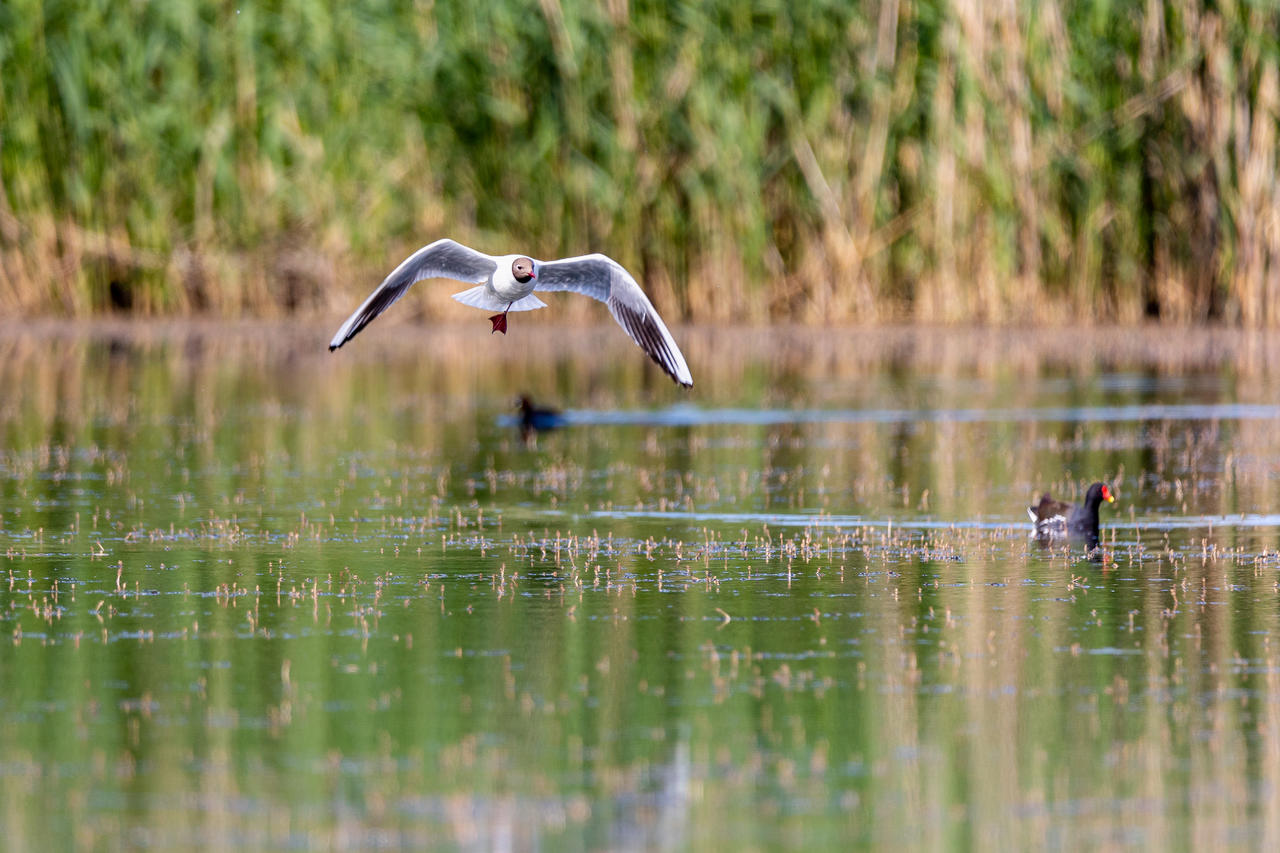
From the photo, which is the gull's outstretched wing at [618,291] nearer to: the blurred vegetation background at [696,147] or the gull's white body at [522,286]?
the gull's white body at [522,286]

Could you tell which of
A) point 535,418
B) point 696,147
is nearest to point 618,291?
point 535,418

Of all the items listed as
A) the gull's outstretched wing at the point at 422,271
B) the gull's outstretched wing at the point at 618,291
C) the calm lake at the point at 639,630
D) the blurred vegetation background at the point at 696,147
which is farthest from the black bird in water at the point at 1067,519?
the blurred vegetation background at the point at 696,147

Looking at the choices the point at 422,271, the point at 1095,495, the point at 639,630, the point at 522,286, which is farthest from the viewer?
the point at 1095,495

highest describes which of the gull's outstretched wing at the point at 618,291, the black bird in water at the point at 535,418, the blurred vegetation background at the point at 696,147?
the blurred vegetation background at the point at 696,147

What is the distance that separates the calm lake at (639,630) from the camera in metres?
5.84

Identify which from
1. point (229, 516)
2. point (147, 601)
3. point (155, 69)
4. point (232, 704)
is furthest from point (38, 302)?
point (232, 704)

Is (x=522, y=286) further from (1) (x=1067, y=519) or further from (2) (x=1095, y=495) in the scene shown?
(2) (x=1095, y=495)

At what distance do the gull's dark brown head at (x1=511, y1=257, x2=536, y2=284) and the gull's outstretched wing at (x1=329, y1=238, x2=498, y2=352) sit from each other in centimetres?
24

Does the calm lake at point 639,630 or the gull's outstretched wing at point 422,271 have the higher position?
the gull's outstretched wing at point 422,271

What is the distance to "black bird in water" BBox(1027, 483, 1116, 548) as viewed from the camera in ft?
34.0

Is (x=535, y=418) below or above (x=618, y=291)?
below

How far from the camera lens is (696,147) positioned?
2278 cm

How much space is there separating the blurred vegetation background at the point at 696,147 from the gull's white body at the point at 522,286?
11971 mm

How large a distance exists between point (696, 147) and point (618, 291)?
12512 mm
